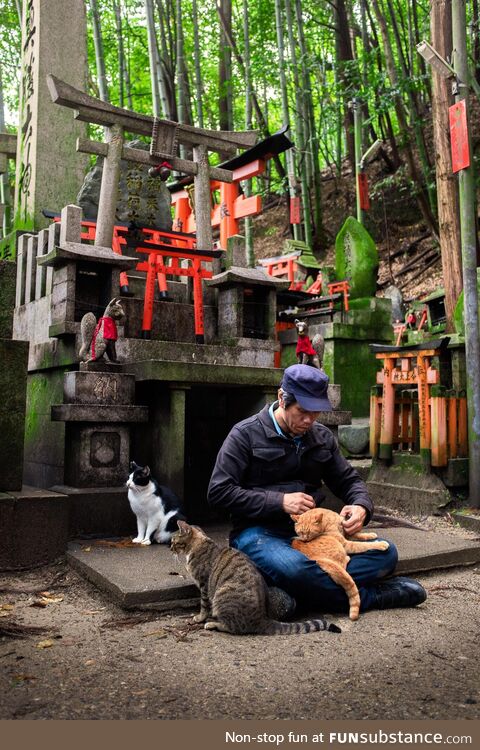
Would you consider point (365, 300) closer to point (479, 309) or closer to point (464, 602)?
point (479, 309)

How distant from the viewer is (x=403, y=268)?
2038cm

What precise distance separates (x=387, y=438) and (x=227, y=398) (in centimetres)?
244

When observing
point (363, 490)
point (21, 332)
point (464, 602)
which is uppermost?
point (21, 332)

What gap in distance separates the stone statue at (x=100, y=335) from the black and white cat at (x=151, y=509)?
1.19 metres

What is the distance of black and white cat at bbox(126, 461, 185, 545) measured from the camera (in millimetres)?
5207

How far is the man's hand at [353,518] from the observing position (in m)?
3.89

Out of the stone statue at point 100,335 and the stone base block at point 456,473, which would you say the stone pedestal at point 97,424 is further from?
the stone base block at point 456,473

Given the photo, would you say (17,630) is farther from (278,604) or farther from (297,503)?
(297,503)

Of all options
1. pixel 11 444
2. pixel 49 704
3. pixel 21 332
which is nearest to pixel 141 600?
pixel 49 704

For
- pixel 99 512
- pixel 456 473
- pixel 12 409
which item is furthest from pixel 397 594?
pixel 456 473

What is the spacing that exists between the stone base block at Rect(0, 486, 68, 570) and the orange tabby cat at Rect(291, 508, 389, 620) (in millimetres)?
2080

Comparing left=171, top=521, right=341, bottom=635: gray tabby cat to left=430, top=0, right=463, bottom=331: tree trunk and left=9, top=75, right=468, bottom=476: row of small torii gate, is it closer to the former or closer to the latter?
left=9, top=75, right=468, bottom=476: row of small torii gate

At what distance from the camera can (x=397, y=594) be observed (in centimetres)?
412

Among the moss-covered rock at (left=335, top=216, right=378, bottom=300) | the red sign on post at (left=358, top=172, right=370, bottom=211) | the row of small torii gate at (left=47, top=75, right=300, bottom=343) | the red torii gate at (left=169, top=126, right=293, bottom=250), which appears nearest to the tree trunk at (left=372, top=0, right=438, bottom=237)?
the red sign on post at (left=358, top=172, right=370, bottom=211)
